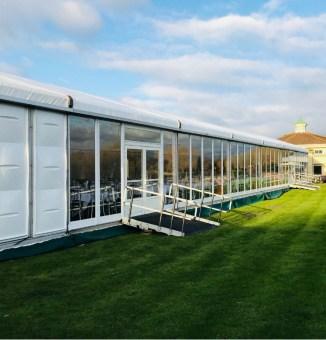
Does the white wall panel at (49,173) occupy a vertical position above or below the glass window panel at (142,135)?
below

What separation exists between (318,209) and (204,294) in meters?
13.0

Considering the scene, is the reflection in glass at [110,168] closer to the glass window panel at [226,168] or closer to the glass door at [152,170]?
the glass door at [152,170]

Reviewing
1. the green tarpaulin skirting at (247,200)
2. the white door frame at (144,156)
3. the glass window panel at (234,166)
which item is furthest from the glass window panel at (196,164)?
the glass window panel at (234,166)

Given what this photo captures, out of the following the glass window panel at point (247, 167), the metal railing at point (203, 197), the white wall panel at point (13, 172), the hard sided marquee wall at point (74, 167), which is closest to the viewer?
the white wall panel at point (13, 172)

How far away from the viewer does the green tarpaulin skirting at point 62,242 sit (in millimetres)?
8398

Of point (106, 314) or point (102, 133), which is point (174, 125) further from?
point (106, 314)

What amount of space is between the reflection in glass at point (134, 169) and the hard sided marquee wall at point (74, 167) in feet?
0.09

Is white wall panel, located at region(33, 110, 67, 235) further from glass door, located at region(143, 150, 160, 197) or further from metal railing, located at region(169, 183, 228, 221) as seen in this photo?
metal railing, located at region(169, 183, 228, 221)

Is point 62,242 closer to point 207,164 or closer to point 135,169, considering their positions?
point 135,169

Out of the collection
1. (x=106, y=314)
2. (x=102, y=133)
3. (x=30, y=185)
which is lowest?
(x=106, y=314)

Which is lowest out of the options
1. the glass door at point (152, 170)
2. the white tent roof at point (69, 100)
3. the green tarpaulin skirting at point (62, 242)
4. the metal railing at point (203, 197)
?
the green tarpaulin skirting at point (62, 242)

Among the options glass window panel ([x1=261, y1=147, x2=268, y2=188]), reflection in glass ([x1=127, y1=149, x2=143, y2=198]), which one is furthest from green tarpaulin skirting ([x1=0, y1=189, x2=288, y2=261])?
glass window panel ([x1=261, y1=147, x2=268, y2=188])

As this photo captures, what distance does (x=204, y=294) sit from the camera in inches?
241

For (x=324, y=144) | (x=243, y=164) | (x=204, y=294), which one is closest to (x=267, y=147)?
(x=243, y=164)
